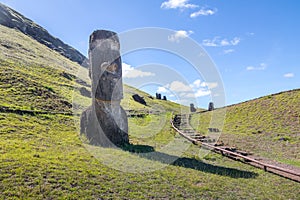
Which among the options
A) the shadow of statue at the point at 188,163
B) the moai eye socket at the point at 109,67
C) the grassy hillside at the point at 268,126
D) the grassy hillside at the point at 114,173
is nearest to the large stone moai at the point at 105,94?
the moai eye socket at the point at 109,67

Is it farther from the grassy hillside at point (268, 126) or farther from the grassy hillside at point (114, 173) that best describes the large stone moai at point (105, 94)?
the grassy hillside at point (268, 126)

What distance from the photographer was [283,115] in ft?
92.0

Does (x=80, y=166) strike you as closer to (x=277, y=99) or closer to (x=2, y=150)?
(x=2, y=150)

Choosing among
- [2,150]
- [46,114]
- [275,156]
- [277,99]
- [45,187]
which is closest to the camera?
[45,187]

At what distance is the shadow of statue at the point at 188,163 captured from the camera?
13.4 metres

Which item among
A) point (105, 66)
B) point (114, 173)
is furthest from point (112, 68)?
point (114, 173)

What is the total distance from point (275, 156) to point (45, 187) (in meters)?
14.4

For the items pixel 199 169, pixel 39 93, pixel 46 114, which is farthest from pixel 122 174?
pixel 39 93

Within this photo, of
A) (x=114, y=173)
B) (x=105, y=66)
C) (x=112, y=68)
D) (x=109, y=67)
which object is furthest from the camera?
(x=112, y=68)

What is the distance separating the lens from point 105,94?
1903 centimetres

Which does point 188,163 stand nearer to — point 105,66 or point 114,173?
point 114,173

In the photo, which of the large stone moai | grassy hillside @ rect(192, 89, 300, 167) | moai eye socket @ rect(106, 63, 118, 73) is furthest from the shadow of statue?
moai eye socket @ rect(106, 63, 118, 73)

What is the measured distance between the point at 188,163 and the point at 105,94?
26.3ft

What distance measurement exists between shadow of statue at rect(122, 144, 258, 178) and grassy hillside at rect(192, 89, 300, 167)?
4043mm
